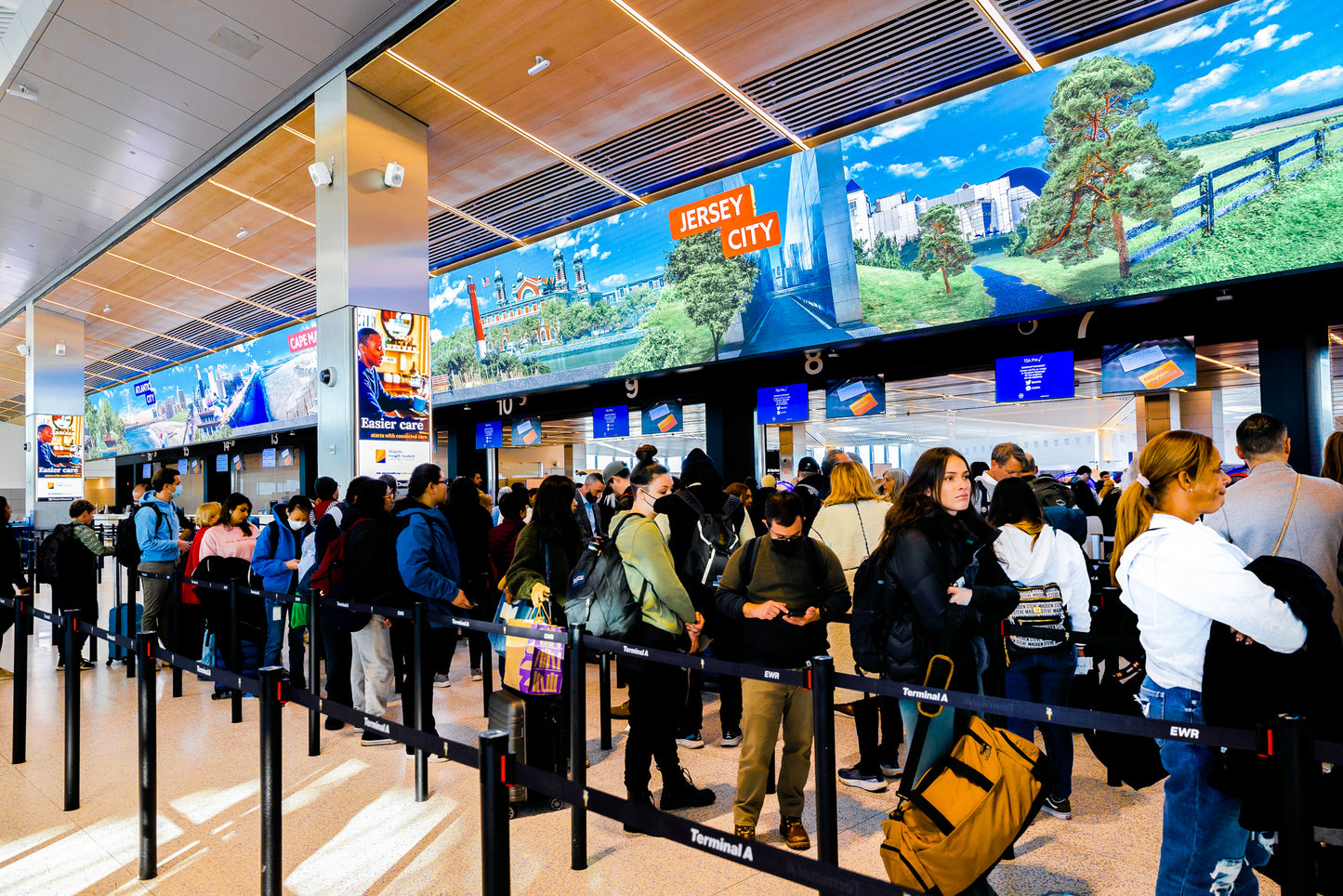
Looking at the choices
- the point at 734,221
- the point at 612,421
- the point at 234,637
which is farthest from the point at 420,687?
the point at 612,421

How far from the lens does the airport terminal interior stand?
389cm

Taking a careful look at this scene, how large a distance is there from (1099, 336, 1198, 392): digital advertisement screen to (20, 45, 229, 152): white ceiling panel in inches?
410

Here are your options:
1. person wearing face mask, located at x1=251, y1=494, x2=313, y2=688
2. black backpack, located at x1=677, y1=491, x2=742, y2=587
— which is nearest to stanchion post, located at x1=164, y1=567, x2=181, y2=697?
person wearing face mask, located at x1=251, y1=494, x2=313, y2=688

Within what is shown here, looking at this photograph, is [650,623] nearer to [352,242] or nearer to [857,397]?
[352,242]

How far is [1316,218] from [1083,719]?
5.88 meters

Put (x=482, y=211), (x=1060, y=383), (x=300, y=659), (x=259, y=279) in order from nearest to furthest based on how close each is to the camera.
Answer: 1. (x=300, y=659)
2. (x=1060, y=383)
3. (x=482, y=211)
4. (x=259, y=279)

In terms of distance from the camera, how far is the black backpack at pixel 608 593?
147 inches

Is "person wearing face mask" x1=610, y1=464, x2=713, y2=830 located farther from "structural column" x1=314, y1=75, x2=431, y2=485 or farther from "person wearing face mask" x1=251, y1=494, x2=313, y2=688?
"structural column" x1=314, y1=75, x2=431, y2=485

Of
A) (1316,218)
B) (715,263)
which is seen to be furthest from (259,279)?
(1316,218)

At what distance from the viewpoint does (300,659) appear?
6988 mm

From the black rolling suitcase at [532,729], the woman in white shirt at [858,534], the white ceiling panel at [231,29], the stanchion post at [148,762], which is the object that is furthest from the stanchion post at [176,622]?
the woman in white shirt at [858,534]

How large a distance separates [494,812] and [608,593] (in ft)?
5.95

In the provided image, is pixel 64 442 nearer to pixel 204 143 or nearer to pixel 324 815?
pixel 204 143

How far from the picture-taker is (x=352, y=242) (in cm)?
776
